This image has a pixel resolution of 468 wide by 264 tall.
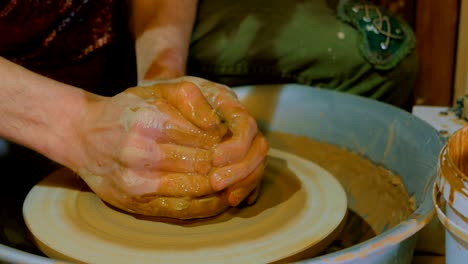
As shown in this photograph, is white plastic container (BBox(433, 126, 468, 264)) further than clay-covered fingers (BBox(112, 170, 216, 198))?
No

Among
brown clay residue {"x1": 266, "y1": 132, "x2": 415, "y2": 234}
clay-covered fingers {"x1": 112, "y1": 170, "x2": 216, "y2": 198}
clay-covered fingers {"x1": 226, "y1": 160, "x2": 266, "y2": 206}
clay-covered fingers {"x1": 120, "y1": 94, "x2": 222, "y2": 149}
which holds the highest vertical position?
clay-covered fingers {"x1": 120, "y1": 94, "x2": 222, "y2": 149}

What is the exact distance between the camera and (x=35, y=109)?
1.10m

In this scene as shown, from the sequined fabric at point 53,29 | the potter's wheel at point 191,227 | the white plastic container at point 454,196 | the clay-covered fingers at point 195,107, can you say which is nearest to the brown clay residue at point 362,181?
the potter's wheel at point 191,227

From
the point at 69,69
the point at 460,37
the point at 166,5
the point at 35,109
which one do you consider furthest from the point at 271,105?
the point at 460,37

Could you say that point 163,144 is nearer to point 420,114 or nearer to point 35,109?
point 35,109

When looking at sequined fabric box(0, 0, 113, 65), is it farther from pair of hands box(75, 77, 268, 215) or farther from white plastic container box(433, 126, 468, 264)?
white plastic container box(433, 126, 468, 264)

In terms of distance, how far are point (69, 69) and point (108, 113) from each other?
591mm

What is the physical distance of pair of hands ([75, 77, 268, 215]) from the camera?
995 mm

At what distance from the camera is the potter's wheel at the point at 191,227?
3.20ft

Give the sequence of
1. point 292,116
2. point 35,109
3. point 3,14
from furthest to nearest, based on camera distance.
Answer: point 292,116, point 3,14, point 35,109

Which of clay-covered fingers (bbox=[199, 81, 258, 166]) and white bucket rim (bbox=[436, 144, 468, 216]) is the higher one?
white bucket rim (bbox=[436, 144, 468, 216])

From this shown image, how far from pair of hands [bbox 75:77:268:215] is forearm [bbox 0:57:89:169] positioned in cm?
5

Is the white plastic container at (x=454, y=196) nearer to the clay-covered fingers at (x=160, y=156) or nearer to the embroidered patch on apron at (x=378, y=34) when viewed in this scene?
the clay-covered fingers at (x=160, y=156)

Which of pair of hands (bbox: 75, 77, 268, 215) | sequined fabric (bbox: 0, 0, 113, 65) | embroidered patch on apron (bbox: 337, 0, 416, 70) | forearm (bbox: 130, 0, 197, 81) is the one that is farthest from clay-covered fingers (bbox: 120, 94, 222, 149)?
embroidered patch on apron (bbox: 337, 0, 416, 70)
